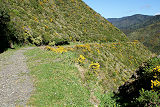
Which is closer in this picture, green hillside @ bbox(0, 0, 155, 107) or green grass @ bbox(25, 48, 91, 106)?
green grass @ bbox(25, 48, 91, 106)

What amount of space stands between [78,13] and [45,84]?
141ft

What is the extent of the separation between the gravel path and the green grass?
543mm

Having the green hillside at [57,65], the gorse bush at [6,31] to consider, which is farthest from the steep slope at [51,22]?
the gorse bush at [6,31]

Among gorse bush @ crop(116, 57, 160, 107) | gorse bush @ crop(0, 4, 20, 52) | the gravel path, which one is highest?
gorse bush @ crop(0, 4, 20, 52)

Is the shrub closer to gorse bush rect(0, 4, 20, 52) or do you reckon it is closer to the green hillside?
the green hillside

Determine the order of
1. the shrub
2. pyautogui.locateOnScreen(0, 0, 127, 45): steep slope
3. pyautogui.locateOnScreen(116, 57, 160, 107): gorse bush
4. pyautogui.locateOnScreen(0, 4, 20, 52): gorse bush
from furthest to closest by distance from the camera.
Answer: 1. pyautogui.locateOnScreen(0, 0, 127, 45): steep slope
2. pyautogui.locateOnScreen(0, 4, 20, 52): gorse bush
3. pyautogui.locateOnScreen(116, 57, 160, 107): gorse bush
4. the shrub

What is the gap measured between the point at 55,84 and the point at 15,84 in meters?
3.07

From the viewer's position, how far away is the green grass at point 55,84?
7.90 m

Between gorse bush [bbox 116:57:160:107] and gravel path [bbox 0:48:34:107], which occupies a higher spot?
gravel path [bbox 0:48:34:107]

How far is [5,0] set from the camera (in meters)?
24.9

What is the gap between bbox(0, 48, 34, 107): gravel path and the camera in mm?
7113

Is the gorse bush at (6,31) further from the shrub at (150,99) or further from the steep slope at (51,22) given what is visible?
the shrub at (150,99)

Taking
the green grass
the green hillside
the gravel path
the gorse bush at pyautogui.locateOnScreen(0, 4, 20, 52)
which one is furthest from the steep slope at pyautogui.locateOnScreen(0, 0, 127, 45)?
the green grass

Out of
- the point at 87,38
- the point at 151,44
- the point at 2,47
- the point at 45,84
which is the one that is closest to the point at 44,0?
the point at 87,38
